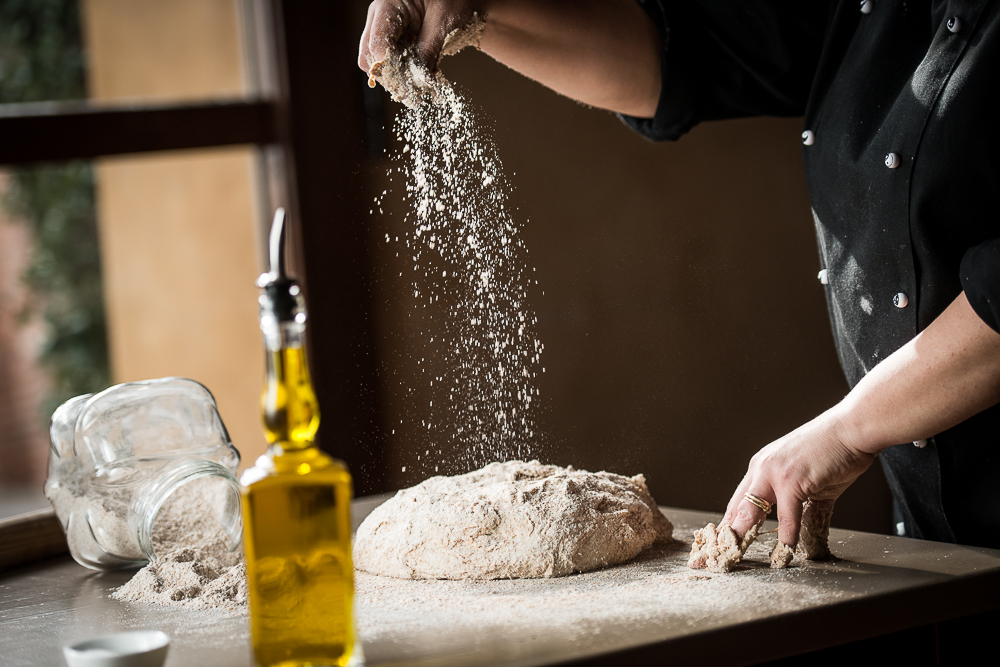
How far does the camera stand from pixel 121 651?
0.73 meters

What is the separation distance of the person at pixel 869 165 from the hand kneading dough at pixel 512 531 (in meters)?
0.14

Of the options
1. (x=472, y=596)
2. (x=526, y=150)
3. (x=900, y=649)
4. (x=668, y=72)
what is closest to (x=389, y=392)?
(x=526, y=150)

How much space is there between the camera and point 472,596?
99 cm

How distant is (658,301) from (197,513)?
2.61 ft

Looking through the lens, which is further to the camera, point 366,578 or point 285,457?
point 366,578

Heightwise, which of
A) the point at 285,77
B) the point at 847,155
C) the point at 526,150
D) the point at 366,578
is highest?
the point at 285,77

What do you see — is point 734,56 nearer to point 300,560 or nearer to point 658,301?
point 658,301

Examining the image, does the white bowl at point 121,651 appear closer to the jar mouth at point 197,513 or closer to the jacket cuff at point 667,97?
the jar mouth at point 197,513

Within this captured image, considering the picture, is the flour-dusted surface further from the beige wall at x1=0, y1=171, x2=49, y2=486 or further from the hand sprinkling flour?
the beige wall at x1=0, y1=171, x2=49, y2=486

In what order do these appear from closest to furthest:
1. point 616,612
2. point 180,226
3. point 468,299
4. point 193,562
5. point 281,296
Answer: point 281,296 → point 616,612 → point 193,562 → point 468,299 → point 180,226

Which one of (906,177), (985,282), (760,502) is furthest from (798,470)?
(906,177)

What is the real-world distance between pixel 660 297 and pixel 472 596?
75 cm

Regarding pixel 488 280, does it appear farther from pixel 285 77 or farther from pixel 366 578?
pixel 285 77

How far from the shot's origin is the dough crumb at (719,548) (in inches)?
40.3
